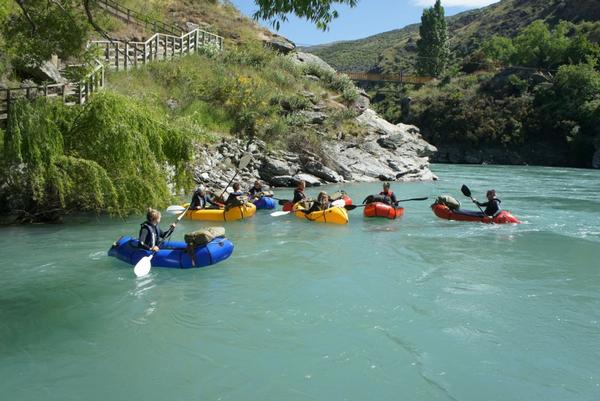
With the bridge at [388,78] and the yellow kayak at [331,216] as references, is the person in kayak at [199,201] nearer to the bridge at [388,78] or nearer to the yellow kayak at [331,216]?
the yellow kayak at [331,216]

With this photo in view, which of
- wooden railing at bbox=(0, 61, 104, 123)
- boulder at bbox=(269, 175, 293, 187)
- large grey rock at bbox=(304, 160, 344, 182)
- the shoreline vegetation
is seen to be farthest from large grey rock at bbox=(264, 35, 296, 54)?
wooden railing at bbox=(0, 61, 104, 123)

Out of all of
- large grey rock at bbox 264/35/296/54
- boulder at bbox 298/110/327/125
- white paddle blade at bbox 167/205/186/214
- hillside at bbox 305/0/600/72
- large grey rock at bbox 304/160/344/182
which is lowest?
white paddle blade at bbox 167/205/186/214

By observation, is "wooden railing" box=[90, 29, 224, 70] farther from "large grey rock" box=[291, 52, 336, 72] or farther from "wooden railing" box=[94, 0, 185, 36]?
"large grey rock" box=[291, 52, 336, 72]

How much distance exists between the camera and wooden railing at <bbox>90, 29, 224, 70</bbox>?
21.8 metres

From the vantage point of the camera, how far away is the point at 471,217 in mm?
12852

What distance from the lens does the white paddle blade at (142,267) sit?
7.45 m

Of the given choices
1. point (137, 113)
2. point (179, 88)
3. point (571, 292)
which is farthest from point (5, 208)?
point (179, 88)

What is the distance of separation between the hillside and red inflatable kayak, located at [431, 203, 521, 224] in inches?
2502

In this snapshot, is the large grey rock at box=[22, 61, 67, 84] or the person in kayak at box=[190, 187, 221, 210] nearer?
the person in kayak at box=[190, 187, 221, 210]

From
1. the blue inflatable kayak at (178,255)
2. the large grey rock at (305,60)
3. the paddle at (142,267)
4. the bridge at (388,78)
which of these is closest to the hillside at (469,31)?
the bridge at (388,78)

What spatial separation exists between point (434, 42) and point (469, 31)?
1323 inches

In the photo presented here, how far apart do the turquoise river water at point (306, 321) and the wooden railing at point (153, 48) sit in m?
13.1

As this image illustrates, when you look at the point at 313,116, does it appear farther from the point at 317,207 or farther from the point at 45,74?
the point at 45,74

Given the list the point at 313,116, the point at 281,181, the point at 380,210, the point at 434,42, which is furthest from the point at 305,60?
the point at 434,42
